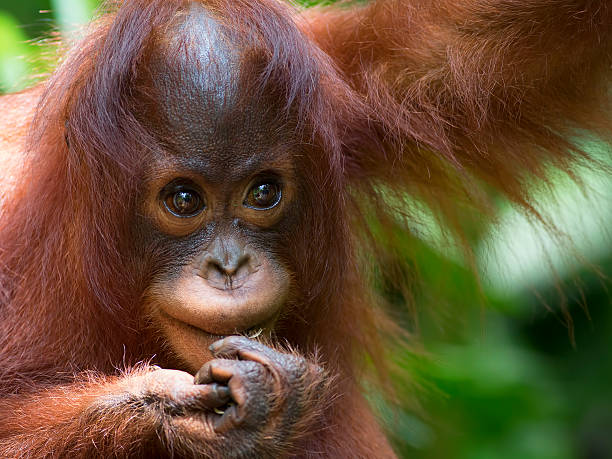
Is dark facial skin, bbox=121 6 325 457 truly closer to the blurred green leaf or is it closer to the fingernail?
the fingernail

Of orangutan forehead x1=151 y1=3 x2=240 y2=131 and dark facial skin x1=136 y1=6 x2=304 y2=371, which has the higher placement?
orangutan forehead x1=151 y1=3 x2=240 y2=131

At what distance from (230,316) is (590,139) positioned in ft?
5.11

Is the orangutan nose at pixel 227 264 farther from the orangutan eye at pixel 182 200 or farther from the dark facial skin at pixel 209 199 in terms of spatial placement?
the orangutan eye at pixel 182 200

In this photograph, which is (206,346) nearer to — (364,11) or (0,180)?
(0,180)

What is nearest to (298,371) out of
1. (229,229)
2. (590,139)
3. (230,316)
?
(230,316)

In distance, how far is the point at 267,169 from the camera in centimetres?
251

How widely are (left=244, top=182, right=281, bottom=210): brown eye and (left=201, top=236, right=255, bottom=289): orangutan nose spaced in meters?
0.14

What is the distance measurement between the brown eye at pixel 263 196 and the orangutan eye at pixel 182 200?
14 cm

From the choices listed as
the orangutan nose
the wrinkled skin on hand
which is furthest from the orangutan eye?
the wrinkled skin on hand

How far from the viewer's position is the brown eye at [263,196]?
251cm

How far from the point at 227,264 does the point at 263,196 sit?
27cm

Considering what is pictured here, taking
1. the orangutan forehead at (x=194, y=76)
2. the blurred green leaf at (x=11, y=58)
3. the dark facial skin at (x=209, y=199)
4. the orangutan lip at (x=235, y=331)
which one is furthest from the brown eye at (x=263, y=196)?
the blurred green leaf at (x=11, y=58)

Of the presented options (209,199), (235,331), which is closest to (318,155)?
(209,199)

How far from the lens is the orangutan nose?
2.37m
